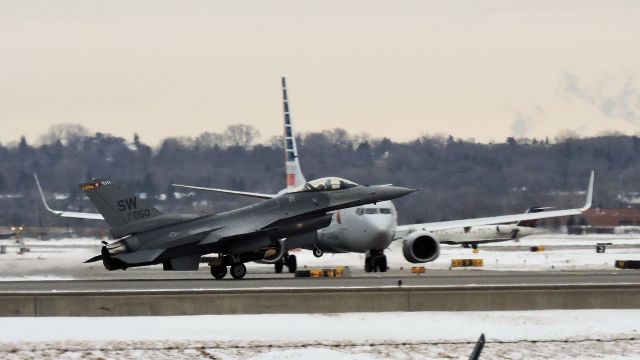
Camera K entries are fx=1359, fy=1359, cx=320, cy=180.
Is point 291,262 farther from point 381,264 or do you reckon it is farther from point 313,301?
point 313,301

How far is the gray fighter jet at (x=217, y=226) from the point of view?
143 ft

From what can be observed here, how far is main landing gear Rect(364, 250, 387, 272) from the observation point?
54.5 metres

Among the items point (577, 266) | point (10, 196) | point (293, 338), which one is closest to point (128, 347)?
point (293, 338)

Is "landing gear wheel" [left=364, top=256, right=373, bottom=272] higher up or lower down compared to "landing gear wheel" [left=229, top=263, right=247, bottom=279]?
higher up

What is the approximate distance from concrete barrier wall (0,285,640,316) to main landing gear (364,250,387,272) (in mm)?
22126

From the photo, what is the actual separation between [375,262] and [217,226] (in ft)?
37.2

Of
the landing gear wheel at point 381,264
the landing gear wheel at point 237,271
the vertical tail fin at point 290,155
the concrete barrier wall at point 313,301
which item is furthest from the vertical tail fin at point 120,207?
the vertical tail fin at point 290,155

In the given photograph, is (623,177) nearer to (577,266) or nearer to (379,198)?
(577,266)

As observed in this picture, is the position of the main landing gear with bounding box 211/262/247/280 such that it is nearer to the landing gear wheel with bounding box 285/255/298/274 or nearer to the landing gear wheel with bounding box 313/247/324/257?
the landing gear wheel with bounding box 285/255/298/274

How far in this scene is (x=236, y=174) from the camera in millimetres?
178875

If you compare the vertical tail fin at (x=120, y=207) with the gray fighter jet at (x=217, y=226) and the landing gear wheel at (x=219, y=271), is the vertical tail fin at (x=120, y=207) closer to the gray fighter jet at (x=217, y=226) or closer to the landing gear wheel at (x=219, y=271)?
the gray fighter jet at (x=217, y=226)

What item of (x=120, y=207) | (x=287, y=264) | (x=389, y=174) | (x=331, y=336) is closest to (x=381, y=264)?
(x=287, y=264)

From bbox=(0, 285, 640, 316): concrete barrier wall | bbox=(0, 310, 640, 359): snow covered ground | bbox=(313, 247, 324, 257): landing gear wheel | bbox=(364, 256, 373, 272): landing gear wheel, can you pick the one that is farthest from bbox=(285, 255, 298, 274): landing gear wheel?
bbox=(0, 310, 640, 359): snow covered ground

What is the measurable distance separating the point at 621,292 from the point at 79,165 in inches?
6449
